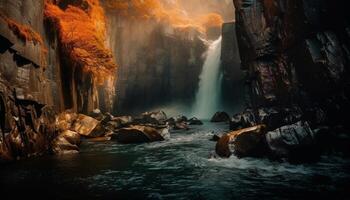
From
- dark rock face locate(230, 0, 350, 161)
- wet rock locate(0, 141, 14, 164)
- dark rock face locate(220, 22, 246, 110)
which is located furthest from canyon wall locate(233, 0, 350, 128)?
dark rock face locate(220, 22, 246, 110)

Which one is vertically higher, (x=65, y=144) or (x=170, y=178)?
(x=65, y=144)

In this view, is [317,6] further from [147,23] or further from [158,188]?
[147,23]

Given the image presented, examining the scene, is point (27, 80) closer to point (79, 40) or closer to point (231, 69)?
point (79, 40)

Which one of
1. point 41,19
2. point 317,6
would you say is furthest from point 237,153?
point 41,19

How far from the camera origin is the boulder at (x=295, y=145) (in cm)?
1240

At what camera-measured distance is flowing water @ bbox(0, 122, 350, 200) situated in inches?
347

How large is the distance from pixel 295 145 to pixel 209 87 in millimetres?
39251

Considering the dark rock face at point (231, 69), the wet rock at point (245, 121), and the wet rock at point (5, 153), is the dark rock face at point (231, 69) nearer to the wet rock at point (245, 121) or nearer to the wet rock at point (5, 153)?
the wet rock at point (245, 121)

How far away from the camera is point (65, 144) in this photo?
17.0 meters

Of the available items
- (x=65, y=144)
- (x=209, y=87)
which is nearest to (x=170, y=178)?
(x=65, y=144)

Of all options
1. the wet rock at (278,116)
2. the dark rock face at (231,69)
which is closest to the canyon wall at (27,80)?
the wet rock at (278,116)

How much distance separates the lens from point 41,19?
20.0 meters

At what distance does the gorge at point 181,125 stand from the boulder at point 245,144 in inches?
2.1

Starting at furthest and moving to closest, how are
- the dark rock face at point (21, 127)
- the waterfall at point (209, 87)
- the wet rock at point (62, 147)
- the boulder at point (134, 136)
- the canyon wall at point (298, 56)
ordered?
the waterfall at point (209, 87) < the boulder at point (134, 136) < the wet rock at point (62, 147) < the canyon wall at point (298, 56) < the dark rock face at point (21, 127)
